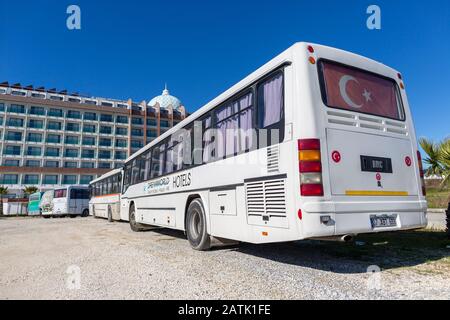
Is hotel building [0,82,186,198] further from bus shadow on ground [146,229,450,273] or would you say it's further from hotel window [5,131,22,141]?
bus shadow on ground [146,229,450,273]

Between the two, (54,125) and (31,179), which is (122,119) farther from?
(31,179)

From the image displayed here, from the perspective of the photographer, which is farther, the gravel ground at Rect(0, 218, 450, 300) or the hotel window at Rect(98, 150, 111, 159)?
the hotel window at Rect(98, 150, 111, 159)

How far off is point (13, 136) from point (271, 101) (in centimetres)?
7651

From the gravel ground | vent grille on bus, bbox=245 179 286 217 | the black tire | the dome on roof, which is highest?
the dome on roof

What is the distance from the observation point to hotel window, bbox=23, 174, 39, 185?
65000 millimetres

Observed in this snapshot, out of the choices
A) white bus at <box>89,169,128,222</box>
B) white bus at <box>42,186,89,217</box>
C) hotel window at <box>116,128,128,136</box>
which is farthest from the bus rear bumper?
hotel window at <box>116,128,128,136</box>


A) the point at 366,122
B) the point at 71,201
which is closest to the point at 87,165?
the point at 71,201

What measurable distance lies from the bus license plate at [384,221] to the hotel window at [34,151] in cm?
7591

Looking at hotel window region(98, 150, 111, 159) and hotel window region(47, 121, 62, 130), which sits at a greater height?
hotel window region(47, 121, 62, 130)

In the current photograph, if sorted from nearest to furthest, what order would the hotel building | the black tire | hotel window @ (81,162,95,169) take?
1. the black tire
2. the hotel building
3. hotel window @ (81,162,95,169)

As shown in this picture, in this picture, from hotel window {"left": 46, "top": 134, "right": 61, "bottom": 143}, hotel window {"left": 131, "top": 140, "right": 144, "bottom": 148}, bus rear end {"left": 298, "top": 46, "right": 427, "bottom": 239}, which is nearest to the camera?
bus rear end {"left": 298, "top": 46, "right": 427, "bottom": 239}

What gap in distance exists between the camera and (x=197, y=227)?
7133 millimetres
